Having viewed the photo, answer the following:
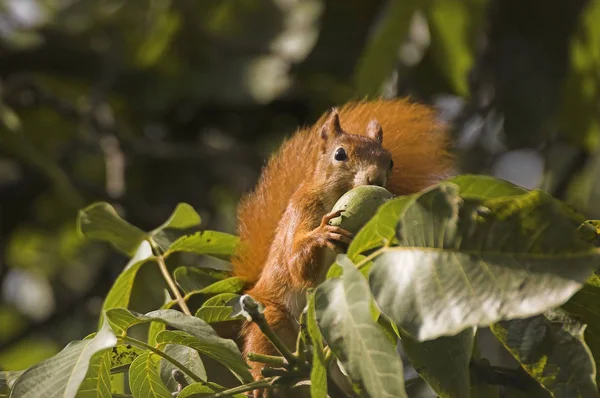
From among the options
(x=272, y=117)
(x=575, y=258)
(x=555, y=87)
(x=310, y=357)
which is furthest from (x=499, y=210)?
(x=272, y=117)

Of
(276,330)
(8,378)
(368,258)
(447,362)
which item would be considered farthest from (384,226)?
(276,330)

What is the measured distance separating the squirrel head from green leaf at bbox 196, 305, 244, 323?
2.19ft

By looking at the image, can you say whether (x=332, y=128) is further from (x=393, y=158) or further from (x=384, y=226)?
(x=384, y=226)

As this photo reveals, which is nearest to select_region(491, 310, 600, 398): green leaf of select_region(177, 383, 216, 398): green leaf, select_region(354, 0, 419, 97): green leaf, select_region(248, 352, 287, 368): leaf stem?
select_region(248, 352, 287, 368): leaf stem

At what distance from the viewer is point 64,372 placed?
1.26 meters

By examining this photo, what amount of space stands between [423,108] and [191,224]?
0.67 meters

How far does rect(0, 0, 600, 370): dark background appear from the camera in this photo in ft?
11.6

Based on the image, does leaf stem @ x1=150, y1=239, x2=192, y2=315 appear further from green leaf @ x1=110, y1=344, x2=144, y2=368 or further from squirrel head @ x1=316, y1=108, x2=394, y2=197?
squirrel head @ x1=316, y1=108, x2=394, y2=197

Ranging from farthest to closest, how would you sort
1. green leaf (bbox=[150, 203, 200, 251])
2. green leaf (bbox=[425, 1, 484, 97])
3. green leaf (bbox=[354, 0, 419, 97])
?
green leaf (bbox=[425, 1, 484, 97]) → green leaf (bbox=[354, 0, 419, 97]) → green leaf (bbox=[150, 203, 200, 251])

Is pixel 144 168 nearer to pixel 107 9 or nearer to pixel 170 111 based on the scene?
pixel 170 111

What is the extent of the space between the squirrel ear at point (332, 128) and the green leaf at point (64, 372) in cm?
106

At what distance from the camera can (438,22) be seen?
3662mm

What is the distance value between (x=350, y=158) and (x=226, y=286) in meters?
0.50

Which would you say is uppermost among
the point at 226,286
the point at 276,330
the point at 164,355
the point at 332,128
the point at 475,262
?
the point at 475,262
